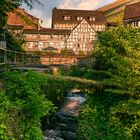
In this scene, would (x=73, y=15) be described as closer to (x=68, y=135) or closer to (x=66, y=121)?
(x=66, y=121)

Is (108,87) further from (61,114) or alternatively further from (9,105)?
(9,105)

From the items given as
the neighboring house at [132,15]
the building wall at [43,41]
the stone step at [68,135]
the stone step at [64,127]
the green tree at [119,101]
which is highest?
the neighboring house at [132,15]

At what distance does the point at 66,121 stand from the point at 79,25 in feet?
226

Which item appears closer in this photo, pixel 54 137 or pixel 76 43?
pixel 54 137

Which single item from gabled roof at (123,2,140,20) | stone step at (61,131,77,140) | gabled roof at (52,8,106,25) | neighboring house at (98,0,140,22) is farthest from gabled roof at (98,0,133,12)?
stone step at (61,131,77,140)

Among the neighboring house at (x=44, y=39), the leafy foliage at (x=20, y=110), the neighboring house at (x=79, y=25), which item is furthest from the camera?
the neighboring house at (x=79, y=25)

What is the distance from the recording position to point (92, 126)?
21422mm

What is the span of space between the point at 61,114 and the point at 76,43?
2600 inches

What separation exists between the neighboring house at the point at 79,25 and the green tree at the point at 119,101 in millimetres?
59022

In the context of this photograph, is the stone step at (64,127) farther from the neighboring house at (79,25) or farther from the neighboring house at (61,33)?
the neighboring house at (79,25)

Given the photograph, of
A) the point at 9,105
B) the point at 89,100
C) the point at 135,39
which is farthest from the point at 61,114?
the point at 9,105

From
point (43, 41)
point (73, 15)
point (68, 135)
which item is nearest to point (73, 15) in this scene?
point (73, 15)

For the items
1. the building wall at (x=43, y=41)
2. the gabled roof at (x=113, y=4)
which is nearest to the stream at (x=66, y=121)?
the building wall at (x=43, y=41)

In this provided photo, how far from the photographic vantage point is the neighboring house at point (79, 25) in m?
88.5
